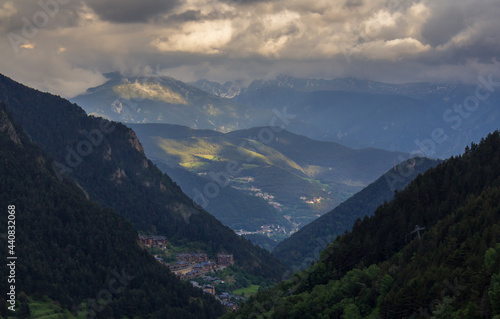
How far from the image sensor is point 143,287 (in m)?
165

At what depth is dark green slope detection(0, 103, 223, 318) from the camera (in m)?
148

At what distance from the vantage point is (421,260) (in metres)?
94.4

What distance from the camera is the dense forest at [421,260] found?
7812cm

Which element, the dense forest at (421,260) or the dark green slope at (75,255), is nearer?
the dense forest at (421,260)

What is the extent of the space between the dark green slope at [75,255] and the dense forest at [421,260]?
115 ft

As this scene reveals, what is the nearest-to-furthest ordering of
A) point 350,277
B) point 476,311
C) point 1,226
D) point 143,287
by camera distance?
point 476,311 → point 350,277 → point 1,226 → point 143,287

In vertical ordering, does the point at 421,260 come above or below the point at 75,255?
below

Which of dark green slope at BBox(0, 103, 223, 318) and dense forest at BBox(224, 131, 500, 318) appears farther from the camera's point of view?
dark green slope at BBox(0, 103, 223, 318)

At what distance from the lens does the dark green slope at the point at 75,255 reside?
14812 cm

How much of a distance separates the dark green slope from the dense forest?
3507cm

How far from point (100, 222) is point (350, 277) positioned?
9763 cm

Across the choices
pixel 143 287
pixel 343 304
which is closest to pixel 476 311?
pixel 343 304

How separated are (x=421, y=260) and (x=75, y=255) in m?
104

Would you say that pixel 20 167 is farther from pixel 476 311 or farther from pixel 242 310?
pixel 476 311
